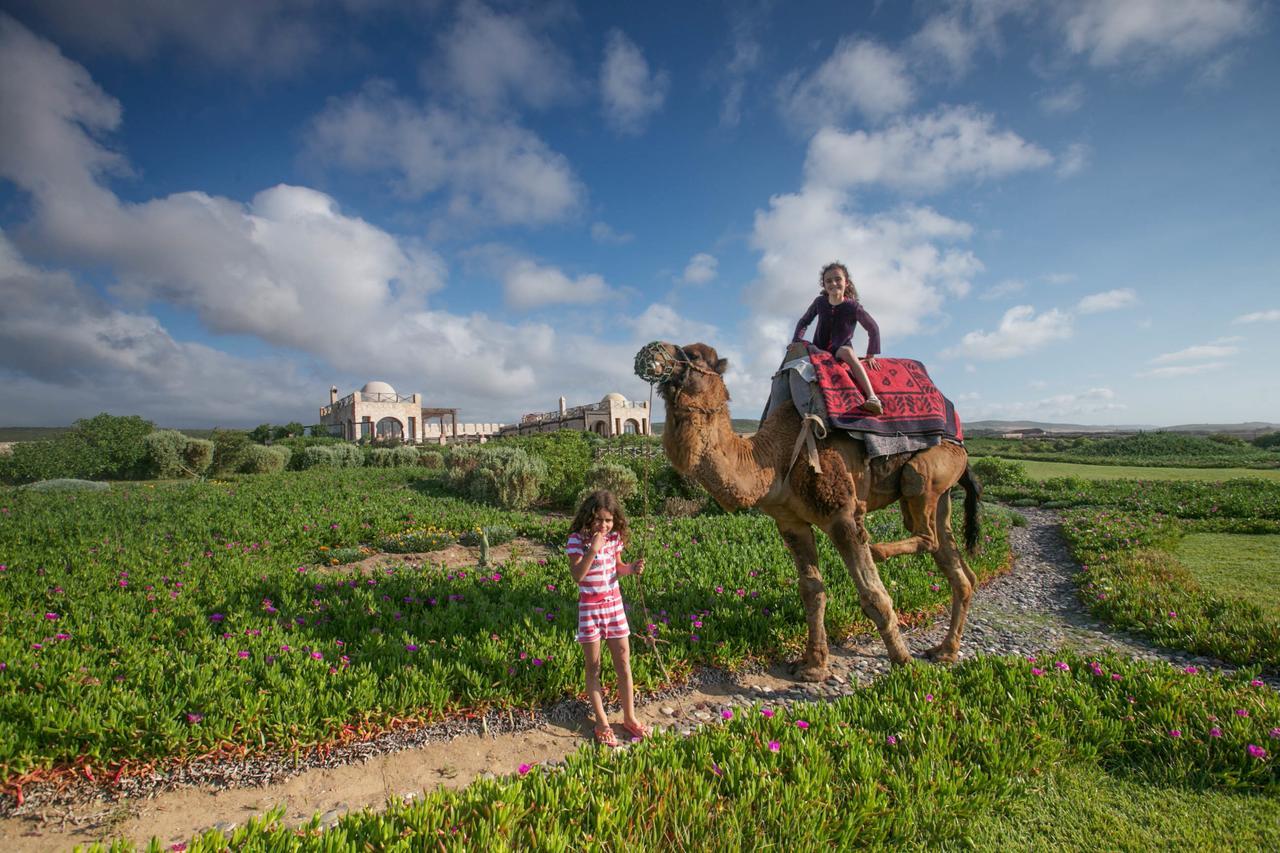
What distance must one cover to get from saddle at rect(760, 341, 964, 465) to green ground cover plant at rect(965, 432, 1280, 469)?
3357cm

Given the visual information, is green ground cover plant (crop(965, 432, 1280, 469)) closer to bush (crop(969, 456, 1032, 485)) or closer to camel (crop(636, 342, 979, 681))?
bush (crop(969, 456, 1032, 485))

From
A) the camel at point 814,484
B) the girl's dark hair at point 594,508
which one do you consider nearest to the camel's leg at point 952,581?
the camel at point 814,484

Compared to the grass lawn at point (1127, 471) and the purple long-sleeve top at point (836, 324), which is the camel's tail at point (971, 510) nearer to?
the purple long-sleeve top at point (836, 324)

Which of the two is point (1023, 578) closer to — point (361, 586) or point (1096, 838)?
point (1096, 838)

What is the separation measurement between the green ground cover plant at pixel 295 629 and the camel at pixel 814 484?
40.4 inches

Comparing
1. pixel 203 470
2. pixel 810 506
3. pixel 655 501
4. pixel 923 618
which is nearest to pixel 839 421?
pixel 810 506

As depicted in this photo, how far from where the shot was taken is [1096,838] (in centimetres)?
254

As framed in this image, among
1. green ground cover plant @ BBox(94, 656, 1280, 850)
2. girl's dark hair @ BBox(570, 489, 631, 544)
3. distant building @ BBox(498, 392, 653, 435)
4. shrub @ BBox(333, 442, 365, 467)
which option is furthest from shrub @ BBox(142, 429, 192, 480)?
green ground cover plant @ BBox(94, 656, 1280, 850)

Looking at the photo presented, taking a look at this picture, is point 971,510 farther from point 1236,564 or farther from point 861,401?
point 1236,564

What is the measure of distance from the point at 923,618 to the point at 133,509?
1379 cm

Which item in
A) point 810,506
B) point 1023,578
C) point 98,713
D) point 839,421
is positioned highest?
point 839,421

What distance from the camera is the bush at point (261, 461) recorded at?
27250mm

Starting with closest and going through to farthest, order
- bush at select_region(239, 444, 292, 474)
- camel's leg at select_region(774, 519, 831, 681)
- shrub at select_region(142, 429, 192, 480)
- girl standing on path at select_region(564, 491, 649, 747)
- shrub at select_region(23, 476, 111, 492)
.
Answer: girl standing on path at select_region(564, 491, 649, 747), camel's leg at select_region(774, 519, 831, 681), shrub at select_region(23, 476, 111, 492), shrub at select_region(142, 429, 192, 480), bush at select_region(239, 444, 292, 474)

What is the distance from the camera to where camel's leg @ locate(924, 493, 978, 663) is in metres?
4.90
